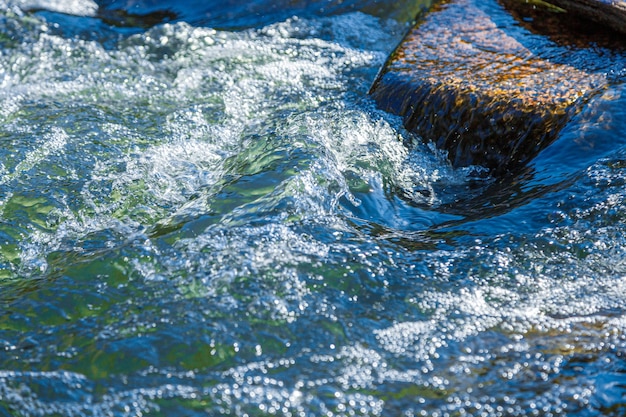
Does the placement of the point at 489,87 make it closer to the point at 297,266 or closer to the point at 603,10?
the point at 603,10

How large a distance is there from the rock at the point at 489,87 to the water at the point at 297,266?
0.39 feet

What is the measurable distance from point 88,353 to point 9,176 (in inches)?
65.1

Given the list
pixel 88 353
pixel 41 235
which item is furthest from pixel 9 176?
pixel 88 353

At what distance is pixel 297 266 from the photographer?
Result: 9.00ft

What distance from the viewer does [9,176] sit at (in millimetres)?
3729

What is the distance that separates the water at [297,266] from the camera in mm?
2273

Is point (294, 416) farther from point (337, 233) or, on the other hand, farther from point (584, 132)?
point (584, 132)

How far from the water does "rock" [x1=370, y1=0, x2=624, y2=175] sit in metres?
0.12

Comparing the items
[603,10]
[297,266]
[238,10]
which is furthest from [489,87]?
[238,10]

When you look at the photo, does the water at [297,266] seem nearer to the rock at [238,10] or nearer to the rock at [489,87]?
the rock at [489,87]

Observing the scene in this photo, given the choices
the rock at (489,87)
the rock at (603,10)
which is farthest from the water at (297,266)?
the rock at (603,10)

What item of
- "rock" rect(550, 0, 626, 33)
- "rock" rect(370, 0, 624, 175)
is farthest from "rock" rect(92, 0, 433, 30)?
"rock" rect(550, 0, 626, 33)

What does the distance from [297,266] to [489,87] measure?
1.71m

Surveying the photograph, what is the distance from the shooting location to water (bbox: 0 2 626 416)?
227cm
